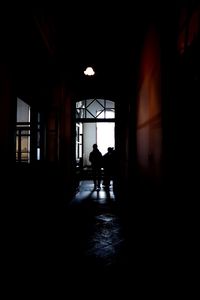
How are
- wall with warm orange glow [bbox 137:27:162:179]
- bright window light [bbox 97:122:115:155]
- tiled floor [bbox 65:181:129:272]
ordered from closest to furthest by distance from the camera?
tiled floor [bbox 65:181:129:272] < wall with warm orange glow [bbox 137:27:162:179] < bright window light [bbox 97:122:115:155]

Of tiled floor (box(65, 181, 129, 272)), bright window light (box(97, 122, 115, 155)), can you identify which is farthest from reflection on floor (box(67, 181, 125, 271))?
bright window light (box(97, 122, 115, 155))

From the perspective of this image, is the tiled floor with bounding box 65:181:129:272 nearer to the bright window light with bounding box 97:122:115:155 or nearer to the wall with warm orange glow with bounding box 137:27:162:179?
the wall with warm orange glow with bounding box 137:27:162:179

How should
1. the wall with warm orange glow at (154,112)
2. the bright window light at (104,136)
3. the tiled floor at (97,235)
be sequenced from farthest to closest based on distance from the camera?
1. the bright window light at (104,136)
2. the wall with warm orange glow at (154,112)
3. the tiled floor at (97,235)

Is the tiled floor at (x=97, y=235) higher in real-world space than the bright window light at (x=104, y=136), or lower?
lower

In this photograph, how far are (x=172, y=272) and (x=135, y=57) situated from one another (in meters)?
4.87

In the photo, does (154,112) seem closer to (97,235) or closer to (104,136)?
(97,235)

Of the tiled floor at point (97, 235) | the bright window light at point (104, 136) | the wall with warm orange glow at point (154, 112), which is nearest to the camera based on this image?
the tiled floor at point (97, 235)

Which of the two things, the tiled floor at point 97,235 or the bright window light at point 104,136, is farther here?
the bright window light at point 104,136

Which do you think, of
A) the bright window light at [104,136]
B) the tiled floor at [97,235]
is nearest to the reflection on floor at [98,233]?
the tiled floor at [97,235]

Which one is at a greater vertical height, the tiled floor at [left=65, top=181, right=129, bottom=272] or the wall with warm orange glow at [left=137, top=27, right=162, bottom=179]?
the wall with warm orange glow at [left=137, top=27, right=162, bottom=179]

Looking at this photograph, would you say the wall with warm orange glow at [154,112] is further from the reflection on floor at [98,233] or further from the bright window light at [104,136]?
the bright window light at [104,136]

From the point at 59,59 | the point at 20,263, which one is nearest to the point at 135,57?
the point at 59,59

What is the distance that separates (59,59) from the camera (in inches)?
272

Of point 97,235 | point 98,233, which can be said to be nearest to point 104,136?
point 98,233
